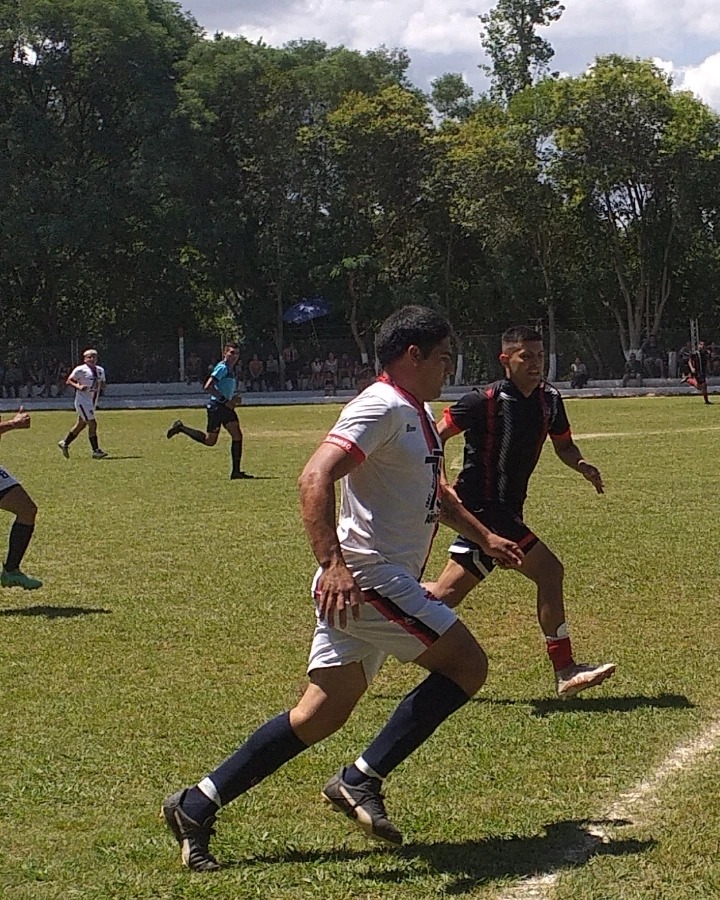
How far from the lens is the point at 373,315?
54.2m

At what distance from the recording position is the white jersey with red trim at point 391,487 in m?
4.67

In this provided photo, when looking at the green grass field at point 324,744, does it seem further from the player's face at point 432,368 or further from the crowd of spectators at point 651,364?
the crowd of spectators at point 651,364

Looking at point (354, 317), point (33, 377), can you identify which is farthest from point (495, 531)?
point (33, 377)

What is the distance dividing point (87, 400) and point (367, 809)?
19.6 meters

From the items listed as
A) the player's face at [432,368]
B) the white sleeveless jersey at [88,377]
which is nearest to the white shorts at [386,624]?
the player's face at [432,368]

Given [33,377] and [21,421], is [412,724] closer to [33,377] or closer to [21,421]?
[21,421]

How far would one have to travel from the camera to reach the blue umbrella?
54.0m

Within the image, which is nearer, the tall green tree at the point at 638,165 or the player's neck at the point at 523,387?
the player's neck at the point at 523,387

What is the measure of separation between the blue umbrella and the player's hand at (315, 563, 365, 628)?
164ft

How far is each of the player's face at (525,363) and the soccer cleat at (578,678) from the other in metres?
1.50

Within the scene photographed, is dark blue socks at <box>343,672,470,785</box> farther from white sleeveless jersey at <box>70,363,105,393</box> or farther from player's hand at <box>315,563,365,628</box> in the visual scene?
white sleeveless jersey at <box>70,363,105,393</box>

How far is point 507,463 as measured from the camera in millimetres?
7191

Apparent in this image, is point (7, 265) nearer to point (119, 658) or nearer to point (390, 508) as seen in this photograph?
point (119, 658)

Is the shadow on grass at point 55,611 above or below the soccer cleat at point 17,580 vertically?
below
